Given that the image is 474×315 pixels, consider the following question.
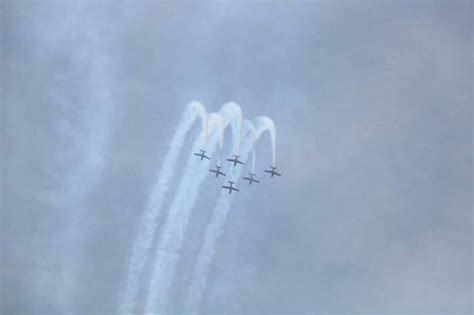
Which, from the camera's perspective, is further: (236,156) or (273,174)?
(273,174)

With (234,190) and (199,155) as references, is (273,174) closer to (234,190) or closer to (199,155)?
(234,190)

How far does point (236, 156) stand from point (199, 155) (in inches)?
302

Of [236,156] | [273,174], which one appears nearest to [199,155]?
[236,156]

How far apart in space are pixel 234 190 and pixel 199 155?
10.3m

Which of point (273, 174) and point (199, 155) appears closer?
point (199, 155)

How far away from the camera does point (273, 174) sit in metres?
116

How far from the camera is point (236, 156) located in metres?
107

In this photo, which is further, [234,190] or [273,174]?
[273,174]

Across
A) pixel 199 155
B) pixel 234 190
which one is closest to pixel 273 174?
pixel 234 190

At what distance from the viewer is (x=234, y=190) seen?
356 ft

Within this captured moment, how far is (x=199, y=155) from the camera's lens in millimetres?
102625

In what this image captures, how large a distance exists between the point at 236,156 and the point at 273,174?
12.1m

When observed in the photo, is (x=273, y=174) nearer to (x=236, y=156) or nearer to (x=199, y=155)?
(x=236, y=156)
